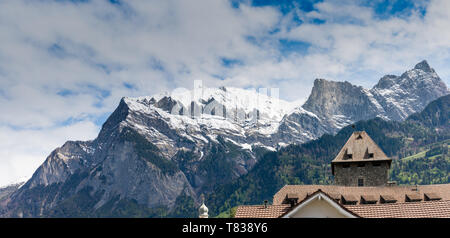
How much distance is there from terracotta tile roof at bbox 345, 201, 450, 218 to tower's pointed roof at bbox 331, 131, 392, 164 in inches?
2280

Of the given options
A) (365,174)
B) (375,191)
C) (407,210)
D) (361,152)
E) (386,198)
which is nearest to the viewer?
(407,210)

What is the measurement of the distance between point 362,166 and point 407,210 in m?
58.9

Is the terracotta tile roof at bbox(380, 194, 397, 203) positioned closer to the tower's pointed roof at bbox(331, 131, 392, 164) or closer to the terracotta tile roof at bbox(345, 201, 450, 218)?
the tower's pointed roof at bbox(331, 131, 392, 164)

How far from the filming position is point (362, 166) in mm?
78500

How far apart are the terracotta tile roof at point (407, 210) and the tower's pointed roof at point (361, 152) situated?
57923 millimetres

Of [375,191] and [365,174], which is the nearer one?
[375,191]

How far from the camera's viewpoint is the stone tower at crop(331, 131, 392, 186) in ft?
254

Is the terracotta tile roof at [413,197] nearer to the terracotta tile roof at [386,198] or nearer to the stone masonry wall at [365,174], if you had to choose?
the terracotta tile roof at [386,198]

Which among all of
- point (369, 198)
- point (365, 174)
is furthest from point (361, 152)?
point (369, 198)

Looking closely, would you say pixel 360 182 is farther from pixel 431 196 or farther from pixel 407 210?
pixel 407 210

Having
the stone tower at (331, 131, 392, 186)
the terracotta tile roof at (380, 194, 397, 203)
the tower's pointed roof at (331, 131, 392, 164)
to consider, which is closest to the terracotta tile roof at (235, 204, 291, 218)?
the terracotta tile roof at (380, 194, 397, 203)

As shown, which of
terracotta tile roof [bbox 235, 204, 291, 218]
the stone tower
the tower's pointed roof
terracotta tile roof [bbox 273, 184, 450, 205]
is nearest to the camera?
terracotta tile roof [bbox 235, 204, 291, 218]

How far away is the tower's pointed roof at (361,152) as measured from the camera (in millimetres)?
79000
